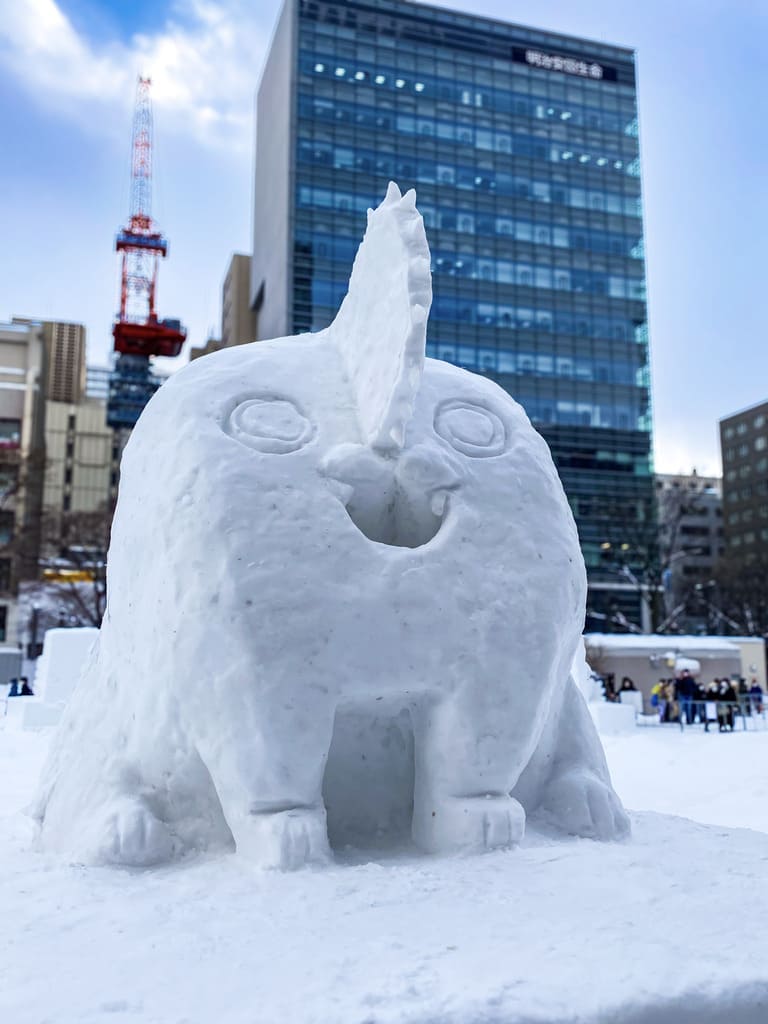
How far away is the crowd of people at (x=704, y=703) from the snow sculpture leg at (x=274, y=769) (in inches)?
537

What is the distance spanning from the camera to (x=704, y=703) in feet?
55.2

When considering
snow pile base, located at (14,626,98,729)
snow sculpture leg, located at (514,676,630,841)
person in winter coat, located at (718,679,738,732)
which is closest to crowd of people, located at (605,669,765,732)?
person in winter coat, located at (718,679,738,732)

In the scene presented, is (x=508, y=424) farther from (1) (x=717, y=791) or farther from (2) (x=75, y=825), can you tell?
(1) (x=717, y=791)

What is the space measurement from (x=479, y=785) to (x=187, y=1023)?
1.82 meters

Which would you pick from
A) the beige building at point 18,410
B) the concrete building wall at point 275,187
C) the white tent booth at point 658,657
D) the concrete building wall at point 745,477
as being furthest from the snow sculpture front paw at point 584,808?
the concrete building wall at point 745,477

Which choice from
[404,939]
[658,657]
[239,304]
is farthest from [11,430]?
[404,939]

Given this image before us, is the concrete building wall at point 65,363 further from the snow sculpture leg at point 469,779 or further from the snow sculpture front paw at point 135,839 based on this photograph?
the snow sculpture leg at point 469,779

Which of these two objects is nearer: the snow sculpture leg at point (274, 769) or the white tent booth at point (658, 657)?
the snow sculpture leg at point (274, 769)

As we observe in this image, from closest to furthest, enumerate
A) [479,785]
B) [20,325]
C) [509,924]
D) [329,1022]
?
[329,1022] < [509,924] < [479,785] < [20,325]

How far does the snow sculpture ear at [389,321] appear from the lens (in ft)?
13.5

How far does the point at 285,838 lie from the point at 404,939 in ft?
2.78

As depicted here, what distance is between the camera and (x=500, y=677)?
13.2ft

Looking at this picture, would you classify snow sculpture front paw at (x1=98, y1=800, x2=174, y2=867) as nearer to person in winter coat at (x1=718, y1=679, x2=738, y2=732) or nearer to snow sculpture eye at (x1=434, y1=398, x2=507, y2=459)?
snow sculpture eye at (x1=434, y1=398, x2=507, y2=459)

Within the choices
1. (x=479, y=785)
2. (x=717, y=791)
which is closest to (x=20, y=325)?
(x=717, y=791)
